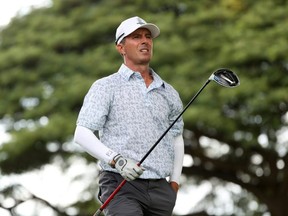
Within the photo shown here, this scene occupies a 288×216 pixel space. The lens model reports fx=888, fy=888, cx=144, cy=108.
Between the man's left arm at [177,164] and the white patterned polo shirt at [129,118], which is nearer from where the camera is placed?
the white patterned polo shirt at [129,118]

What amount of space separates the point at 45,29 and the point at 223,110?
3441 mm

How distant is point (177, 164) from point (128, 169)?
479 millimetres

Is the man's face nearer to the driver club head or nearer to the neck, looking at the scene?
the neck

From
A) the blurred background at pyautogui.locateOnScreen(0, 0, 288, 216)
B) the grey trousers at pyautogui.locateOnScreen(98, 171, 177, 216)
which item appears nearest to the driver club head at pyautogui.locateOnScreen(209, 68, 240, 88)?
the grey trousers at pyautogui.locateOnScreen(98, 171, 177, 216)

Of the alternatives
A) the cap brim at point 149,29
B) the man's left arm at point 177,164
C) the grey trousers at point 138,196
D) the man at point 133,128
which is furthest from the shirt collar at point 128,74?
the grey trousers at point 138,196

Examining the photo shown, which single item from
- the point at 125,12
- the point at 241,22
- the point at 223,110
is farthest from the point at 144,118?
the point at 125,12

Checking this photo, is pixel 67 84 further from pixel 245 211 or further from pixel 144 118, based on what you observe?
pixel 144 118

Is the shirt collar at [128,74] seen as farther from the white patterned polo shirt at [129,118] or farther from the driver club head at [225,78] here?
the driver club head at [225,78]

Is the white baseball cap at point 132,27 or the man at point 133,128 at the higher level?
the white baseball cap at point 132,27

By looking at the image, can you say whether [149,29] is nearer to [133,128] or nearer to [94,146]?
[133,128]

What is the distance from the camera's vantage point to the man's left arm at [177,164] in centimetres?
372

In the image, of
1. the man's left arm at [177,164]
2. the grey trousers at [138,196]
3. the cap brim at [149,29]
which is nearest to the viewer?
the grey trousers at [138,196]

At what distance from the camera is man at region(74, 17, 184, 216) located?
11.5 ft

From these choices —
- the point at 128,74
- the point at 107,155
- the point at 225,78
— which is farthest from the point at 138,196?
the point at 225,78
